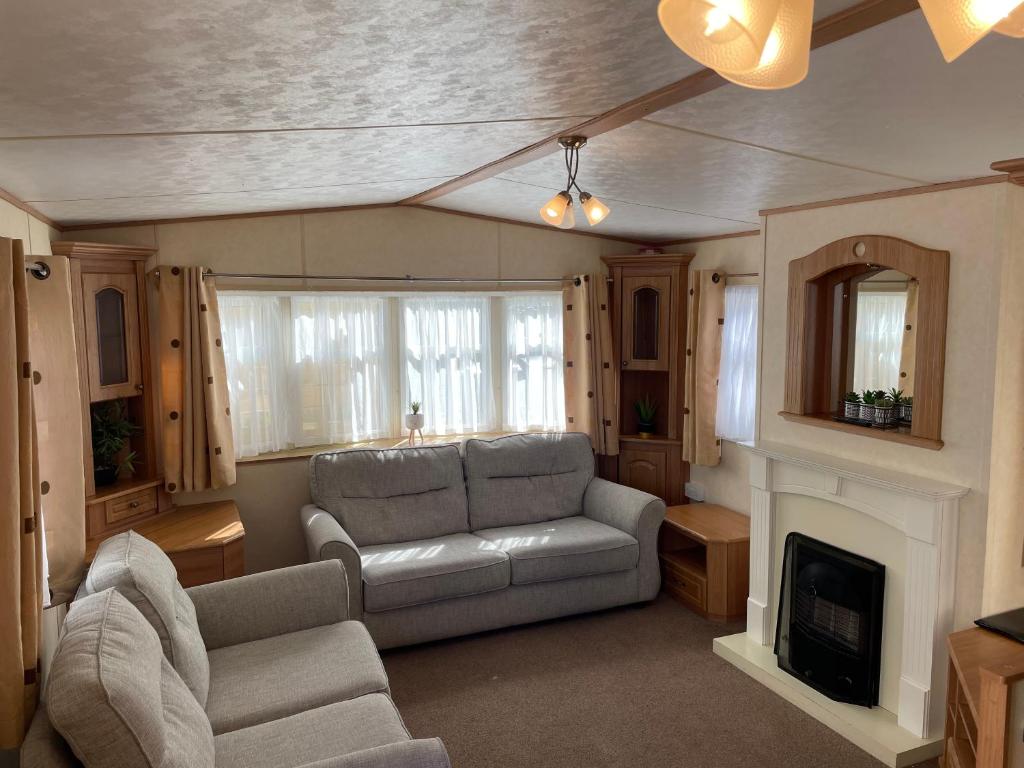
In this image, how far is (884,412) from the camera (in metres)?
3.23

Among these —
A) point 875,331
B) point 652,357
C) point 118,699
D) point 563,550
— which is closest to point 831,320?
point 875,331

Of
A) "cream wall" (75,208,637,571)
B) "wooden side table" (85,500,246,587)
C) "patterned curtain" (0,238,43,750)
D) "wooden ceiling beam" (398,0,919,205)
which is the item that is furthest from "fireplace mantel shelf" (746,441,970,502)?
"patterned curtain" (0,238,43,750)

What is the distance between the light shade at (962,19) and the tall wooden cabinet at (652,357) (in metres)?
4.31

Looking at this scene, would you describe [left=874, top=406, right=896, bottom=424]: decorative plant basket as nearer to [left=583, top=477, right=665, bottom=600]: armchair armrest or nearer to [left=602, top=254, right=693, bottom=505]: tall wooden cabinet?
[left=583, top=477, right=665, bottom=600]: armchair armrest

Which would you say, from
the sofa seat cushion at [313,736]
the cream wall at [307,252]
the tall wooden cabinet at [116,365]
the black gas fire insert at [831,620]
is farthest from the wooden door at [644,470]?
the sofa seat cushion at [313,736]

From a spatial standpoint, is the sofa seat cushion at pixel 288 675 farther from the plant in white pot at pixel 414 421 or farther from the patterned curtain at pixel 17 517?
the plant in white pot at pixel 414 421

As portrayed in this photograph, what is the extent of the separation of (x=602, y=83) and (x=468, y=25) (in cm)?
66

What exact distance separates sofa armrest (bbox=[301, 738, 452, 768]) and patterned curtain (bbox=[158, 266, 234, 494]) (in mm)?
2639

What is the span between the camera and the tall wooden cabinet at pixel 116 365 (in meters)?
3.79

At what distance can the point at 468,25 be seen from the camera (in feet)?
5.45

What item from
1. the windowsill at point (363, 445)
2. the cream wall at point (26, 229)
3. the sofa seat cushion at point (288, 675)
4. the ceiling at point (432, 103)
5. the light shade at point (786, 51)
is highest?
the ceiling at point (432, 103)

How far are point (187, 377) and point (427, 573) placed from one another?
1.79m

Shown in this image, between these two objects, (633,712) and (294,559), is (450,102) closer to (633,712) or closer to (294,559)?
(633,712)

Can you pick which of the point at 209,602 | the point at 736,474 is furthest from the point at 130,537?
the point at 736,474
